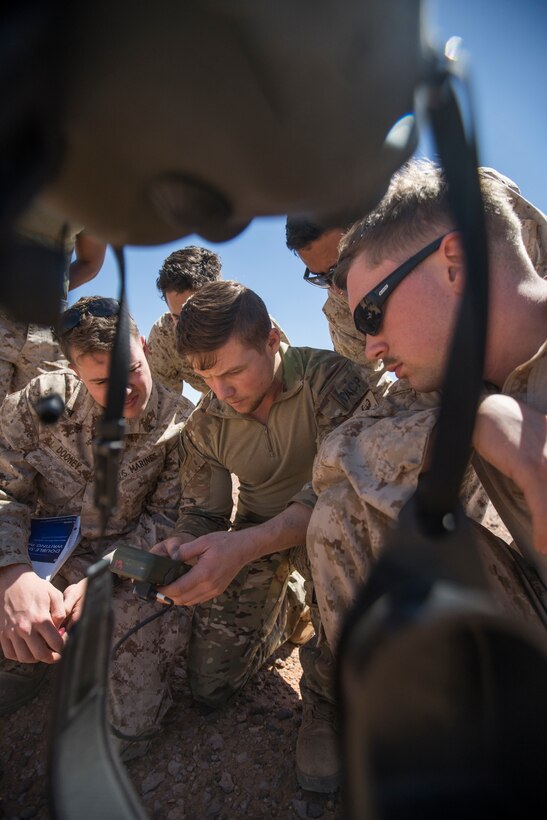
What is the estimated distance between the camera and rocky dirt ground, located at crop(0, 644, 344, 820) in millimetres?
1650

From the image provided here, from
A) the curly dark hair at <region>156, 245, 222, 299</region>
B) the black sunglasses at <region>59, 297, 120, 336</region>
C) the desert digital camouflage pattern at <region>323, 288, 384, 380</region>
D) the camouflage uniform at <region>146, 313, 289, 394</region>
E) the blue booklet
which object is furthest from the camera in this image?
the camouflage uniform at <region>146, 313, 289, 394</region>

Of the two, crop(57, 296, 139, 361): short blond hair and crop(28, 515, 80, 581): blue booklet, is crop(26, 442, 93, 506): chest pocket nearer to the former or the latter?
crop(28, 515, 80, 581): blue booklet

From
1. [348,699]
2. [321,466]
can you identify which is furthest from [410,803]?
[321,466]

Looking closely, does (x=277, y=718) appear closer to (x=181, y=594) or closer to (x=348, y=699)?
(x=181, y=594)

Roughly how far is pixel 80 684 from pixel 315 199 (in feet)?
2.02

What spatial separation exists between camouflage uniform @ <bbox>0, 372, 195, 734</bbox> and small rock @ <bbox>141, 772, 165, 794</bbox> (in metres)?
0.39

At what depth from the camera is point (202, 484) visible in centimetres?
244

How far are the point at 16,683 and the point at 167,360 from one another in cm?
234

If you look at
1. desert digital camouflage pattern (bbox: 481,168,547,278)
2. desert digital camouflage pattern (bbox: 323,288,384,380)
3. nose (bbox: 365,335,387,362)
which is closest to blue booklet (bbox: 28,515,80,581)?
nose (bbox: 365,335,387,362)

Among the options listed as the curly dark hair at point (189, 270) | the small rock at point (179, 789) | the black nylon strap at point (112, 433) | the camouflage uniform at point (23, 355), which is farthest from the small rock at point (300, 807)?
the curly dark hair at point (189, 270)

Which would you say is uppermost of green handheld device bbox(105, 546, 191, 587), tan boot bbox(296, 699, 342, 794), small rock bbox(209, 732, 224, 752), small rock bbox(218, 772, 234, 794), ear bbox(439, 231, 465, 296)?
ear bbox(439, 231, 465, 296)

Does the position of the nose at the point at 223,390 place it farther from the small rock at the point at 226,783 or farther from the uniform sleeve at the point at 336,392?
the small rock at the point at 226,783

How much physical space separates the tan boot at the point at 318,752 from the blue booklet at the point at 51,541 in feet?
3.54

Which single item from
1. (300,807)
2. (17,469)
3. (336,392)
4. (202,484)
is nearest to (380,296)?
(336,392)
